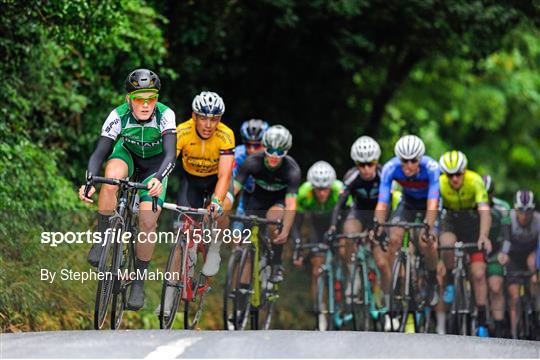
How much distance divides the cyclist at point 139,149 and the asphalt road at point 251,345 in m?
1.18

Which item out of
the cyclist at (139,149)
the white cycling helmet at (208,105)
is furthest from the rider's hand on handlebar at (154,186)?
the white cycling helmet at (208,105)

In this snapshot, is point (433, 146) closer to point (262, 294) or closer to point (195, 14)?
point (195, 14)

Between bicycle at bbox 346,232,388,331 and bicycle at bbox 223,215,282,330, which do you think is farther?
bicycle at bbox 346,232,388,331

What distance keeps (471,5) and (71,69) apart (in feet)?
21.5

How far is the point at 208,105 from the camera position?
13578 millimetres

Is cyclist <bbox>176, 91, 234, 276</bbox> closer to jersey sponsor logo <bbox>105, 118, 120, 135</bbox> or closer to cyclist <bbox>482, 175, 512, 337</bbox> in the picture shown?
jersey sponsor logo <bbox>105, 118, 120, 135</bbox>

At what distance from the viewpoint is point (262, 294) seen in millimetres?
15258

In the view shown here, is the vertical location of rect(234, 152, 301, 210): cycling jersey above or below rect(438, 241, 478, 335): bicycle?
above

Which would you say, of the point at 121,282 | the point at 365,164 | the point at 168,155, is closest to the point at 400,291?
the point at 365,164

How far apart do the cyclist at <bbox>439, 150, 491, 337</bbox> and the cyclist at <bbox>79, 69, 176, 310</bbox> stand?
14.0ft

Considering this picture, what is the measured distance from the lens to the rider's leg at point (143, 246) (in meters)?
12.7

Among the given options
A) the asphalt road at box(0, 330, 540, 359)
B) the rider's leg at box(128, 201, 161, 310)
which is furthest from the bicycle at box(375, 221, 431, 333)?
the asphalt road at box(0, 330, 540, 359)

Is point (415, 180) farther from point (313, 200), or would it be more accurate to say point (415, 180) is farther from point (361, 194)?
point (313, 200)

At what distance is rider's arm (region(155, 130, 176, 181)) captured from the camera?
1213cm
